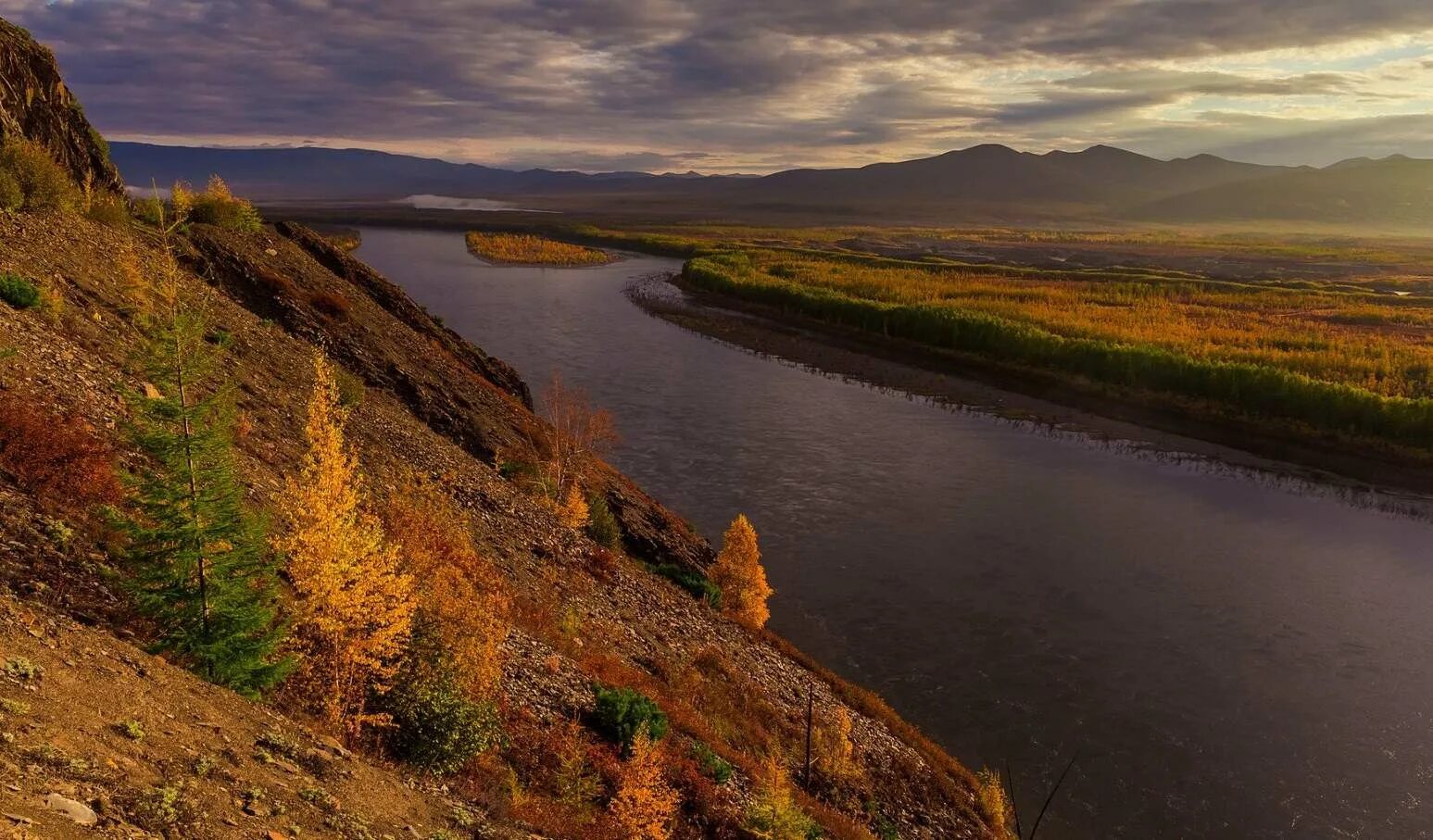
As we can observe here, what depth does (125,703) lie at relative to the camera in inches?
413

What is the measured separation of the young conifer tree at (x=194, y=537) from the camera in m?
11.5

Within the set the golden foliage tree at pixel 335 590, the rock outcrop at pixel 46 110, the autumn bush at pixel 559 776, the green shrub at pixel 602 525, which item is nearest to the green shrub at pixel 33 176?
the rock outcrop at pixel 46 110

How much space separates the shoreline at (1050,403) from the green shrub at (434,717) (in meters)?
54.3

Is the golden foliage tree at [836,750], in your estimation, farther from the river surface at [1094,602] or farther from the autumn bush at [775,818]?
the autumn bush at [775,818]

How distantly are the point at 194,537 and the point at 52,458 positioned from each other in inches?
212

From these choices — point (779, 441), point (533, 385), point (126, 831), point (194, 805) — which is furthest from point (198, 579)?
point (533, 385)

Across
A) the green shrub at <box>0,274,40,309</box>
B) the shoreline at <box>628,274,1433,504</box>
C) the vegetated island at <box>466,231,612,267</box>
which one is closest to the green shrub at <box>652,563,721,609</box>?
the green shrub at <box>0,274,40,309</box>

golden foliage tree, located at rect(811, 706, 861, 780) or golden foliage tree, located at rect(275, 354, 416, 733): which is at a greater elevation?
golden foliage tree, located at rect(275, 354, 416, 733)

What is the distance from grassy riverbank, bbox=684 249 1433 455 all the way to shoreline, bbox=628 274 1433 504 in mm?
1676

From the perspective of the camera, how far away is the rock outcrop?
31.0m

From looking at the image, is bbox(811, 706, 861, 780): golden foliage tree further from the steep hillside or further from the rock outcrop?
the rock outcrop

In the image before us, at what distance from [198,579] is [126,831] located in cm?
466

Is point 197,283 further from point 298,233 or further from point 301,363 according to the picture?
point 298,233

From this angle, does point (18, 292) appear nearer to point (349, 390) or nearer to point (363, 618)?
point (349, 390)
